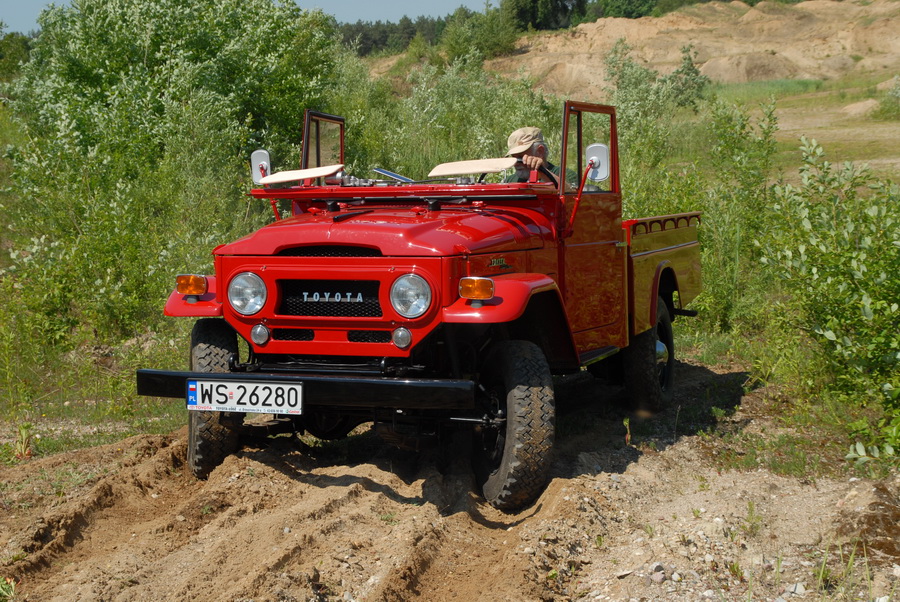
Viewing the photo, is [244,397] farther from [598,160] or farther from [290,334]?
[598,160]

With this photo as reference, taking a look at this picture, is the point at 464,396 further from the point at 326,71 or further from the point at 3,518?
the point at 326,71

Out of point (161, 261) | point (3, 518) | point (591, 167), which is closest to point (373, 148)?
point (161, 261)

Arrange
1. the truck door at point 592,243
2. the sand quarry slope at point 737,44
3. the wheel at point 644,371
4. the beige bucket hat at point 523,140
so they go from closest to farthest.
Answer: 1. the truck door at point 592,243
2. the beige bucket hat at point 523,140
3. the wheel at point 644,371
4. the sand quarry slope at point 737,44

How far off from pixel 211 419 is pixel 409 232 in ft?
5.39

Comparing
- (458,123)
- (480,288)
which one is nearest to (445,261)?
(480,288)

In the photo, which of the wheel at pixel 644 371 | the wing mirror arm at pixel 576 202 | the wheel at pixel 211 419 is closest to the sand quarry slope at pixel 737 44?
the wheel at pixel 644 371

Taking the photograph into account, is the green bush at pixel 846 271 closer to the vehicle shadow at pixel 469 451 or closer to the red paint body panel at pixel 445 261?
the vehicle shadow at pixel 469 451

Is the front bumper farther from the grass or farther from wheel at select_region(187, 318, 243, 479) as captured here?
the grass

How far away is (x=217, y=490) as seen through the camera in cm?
509

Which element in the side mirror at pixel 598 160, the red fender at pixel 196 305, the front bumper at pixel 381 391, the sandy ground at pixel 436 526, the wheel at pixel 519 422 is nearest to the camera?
the sandy ground at pixel 436 526

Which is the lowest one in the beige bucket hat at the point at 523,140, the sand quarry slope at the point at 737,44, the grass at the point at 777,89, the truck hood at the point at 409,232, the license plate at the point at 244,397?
the license plate at the point at 244,397

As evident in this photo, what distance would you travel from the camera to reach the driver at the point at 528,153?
605 cm

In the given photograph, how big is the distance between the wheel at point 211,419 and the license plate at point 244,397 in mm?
368

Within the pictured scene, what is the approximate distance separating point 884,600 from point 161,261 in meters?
7.08
